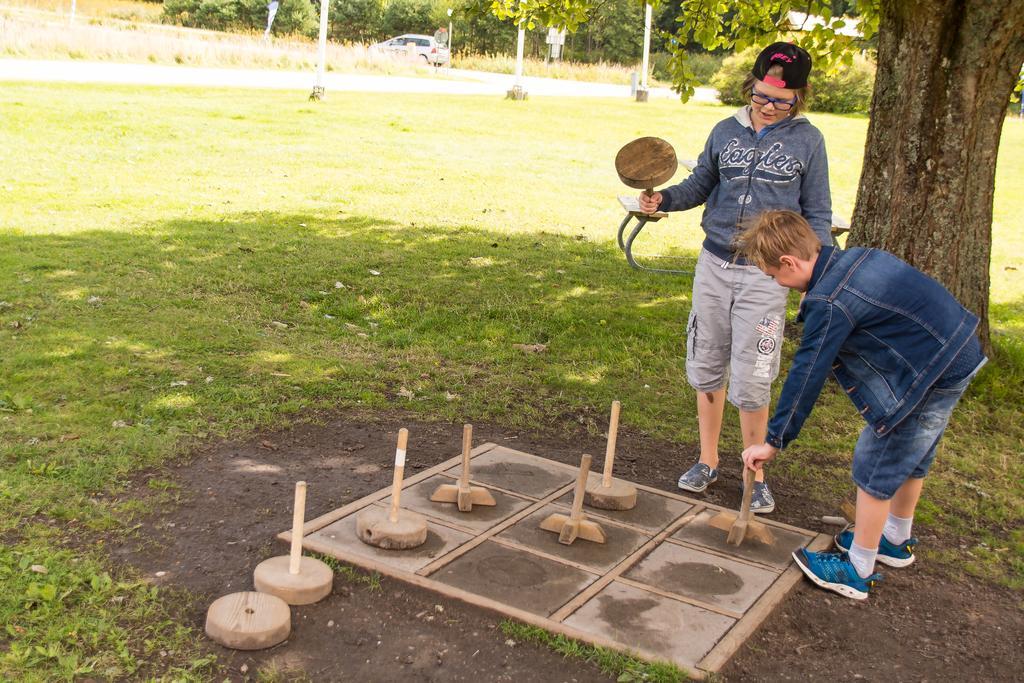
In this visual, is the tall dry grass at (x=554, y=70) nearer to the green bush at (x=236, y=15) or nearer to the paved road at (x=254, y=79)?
the paved road at (x=254, y=79)

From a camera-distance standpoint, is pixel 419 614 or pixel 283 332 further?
pixel 283 332

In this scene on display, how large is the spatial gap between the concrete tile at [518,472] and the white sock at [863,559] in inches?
58.8

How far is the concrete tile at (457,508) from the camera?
189 inches

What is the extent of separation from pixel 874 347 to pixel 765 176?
110 centimetres

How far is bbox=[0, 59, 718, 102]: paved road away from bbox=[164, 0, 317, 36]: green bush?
1912 centimetres

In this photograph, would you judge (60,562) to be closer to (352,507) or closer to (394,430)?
(352,507)

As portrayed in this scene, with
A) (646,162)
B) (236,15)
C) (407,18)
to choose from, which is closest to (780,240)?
(646,162)

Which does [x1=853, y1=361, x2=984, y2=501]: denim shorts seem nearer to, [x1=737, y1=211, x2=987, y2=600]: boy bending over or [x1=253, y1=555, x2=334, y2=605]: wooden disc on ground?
[x1=737, y1=211, x2=987, y2=600]: boy bending over

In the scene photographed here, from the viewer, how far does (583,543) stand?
4648 millimetres

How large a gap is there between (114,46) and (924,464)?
93.1 feet

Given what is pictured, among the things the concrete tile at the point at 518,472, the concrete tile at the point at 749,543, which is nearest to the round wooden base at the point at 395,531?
the concrete tile at the point at 518,472

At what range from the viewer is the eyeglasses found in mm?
4719

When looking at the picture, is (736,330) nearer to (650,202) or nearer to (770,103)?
(650,202)

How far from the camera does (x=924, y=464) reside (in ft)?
14.4
